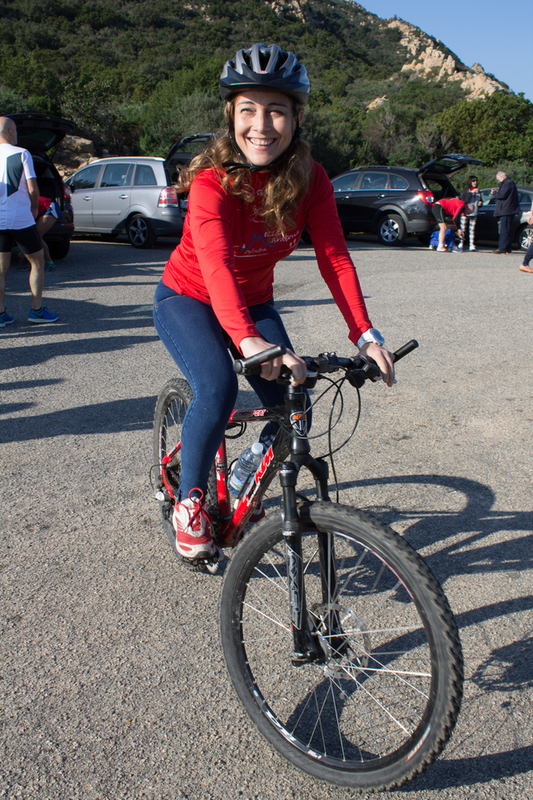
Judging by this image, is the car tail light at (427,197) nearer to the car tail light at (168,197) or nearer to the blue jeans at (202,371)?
the car tail light at (168,197)

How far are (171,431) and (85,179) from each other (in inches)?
501

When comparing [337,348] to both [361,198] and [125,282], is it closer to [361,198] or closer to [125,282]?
[125,282]

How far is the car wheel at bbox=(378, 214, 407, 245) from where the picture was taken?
16.1 m

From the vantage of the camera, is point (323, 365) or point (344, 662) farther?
point (344, 662)

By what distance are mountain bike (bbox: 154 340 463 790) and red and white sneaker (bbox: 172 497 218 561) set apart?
165 mm

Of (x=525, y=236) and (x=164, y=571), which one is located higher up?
(x=525, y=236)

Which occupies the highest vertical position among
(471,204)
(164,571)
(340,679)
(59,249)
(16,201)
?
(471,204)

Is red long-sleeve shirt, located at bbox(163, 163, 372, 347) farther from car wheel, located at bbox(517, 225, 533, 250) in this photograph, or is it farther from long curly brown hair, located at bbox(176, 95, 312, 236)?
car wheel, located at bbox(517, 225, 533, 250)

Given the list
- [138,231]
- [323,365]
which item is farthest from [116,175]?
[323,365]

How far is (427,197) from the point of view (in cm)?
1531

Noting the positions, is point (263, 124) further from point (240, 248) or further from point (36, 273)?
point (36, 273)

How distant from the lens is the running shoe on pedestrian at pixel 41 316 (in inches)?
288

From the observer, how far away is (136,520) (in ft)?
11.0

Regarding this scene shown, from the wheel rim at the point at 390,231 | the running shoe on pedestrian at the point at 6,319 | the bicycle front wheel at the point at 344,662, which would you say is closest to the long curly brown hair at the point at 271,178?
the bicycle front wheel at the point at 344,662
